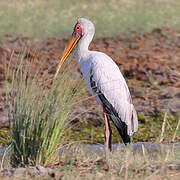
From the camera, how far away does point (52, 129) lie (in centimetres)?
502

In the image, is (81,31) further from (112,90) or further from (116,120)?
(116,120)

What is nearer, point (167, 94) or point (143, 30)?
point (167, 94)

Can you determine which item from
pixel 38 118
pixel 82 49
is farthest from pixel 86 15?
pixel 38 118

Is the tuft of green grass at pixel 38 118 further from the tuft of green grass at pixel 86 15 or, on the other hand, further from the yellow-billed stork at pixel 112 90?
the tuft of green grass at pixel 86 15

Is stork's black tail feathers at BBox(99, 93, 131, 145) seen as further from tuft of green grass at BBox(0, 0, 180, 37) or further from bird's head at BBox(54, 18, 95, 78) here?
tuft of green grass at BBox(0, 0, 180, 37)

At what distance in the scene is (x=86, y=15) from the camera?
53.5 feet

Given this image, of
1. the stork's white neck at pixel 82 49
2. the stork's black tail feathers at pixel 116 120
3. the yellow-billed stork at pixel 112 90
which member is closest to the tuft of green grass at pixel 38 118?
the yellow-billed stork at pixel 112 90

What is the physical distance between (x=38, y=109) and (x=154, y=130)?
289 centimetres

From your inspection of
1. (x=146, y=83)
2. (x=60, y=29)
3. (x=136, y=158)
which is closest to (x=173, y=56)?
(x=146, y=83)

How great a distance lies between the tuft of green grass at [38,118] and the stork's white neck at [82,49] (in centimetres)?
156

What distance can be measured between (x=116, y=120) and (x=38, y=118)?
1.66 m

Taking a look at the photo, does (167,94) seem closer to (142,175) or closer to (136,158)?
(136,158)

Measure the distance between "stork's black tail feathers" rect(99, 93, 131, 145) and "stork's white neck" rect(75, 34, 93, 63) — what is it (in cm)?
47

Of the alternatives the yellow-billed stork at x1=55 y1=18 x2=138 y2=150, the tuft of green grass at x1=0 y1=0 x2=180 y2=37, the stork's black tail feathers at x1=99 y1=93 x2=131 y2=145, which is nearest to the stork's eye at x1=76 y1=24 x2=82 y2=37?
the yellow-billed stork at x1=55 y1=18 x2=138 y2=150
